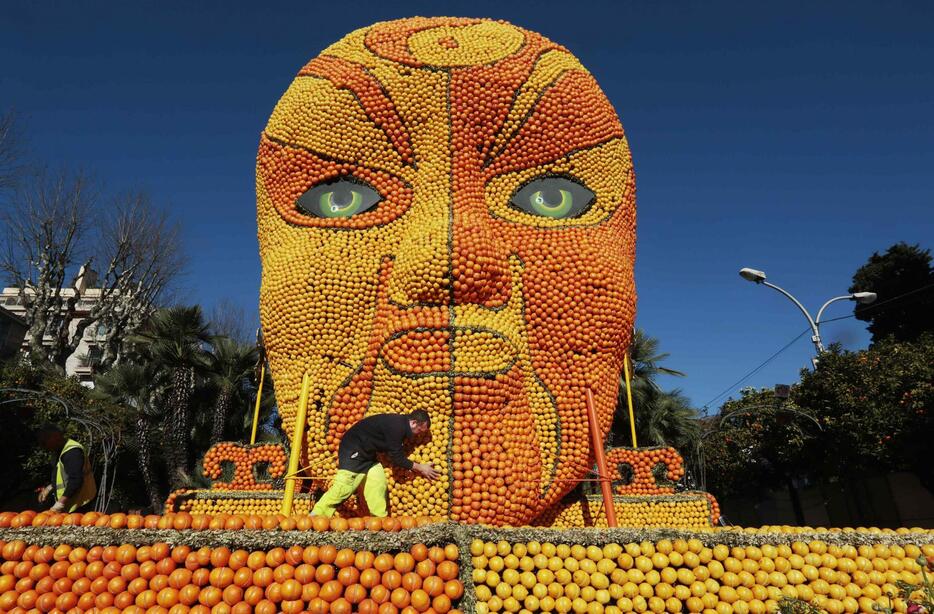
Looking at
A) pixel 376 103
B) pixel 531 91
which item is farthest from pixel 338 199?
pixel 531 91

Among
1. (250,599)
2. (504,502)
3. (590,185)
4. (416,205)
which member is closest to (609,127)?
(590,185)

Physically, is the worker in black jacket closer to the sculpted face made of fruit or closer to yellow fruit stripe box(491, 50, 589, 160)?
the sculpted face made of fruit

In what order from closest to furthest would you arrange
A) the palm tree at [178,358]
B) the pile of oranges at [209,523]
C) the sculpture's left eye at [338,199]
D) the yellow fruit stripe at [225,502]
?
the pile of oranges at [209,523] → the sculpture's left eye at [338,199] → the yellow fruit stripe at [225,502] → the palm tree at [178,358]

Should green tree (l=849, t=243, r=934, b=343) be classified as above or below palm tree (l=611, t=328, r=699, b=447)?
above

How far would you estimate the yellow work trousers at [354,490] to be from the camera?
4.46m

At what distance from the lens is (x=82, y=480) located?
18.6 feet

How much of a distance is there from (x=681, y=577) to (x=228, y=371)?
16.7 m

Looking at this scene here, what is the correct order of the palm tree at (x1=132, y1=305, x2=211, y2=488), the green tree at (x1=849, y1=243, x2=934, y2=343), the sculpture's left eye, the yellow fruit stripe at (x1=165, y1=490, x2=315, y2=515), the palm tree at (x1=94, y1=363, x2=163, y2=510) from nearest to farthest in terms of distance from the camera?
the sculpture's left eye, the yellow fruit stripe at (x1=165, y1=490, x2=315, y2=515), the palm tree at (x1=132, y1=305, x2=211, y2=488), the palm tree at (x1=94, y1=363, x2=163, y2=510), the green tree at (x1=849, y1=243, x2=934, y2=343)

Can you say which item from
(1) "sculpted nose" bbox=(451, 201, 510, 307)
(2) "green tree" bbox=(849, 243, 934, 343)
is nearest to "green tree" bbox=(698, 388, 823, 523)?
(2) "green tree" bbox=(849, 243, 934, 343)

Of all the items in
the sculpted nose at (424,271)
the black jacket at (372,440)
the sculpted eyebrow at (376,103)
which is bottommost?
the black jacket at (372,440)

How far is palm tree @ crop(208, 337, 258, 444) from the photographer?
1661 cm

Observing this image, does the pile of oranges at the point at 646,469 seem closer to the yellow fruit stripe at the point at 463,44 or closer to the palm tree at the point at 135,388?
the yellow fruit stripe at the point at 463,44

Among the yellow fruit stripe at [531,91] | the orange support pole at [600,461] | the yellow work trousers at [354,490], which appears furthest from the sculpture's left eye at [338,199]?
the orange support pole at [600,461]

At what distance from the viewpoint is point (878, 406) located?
1429cm
